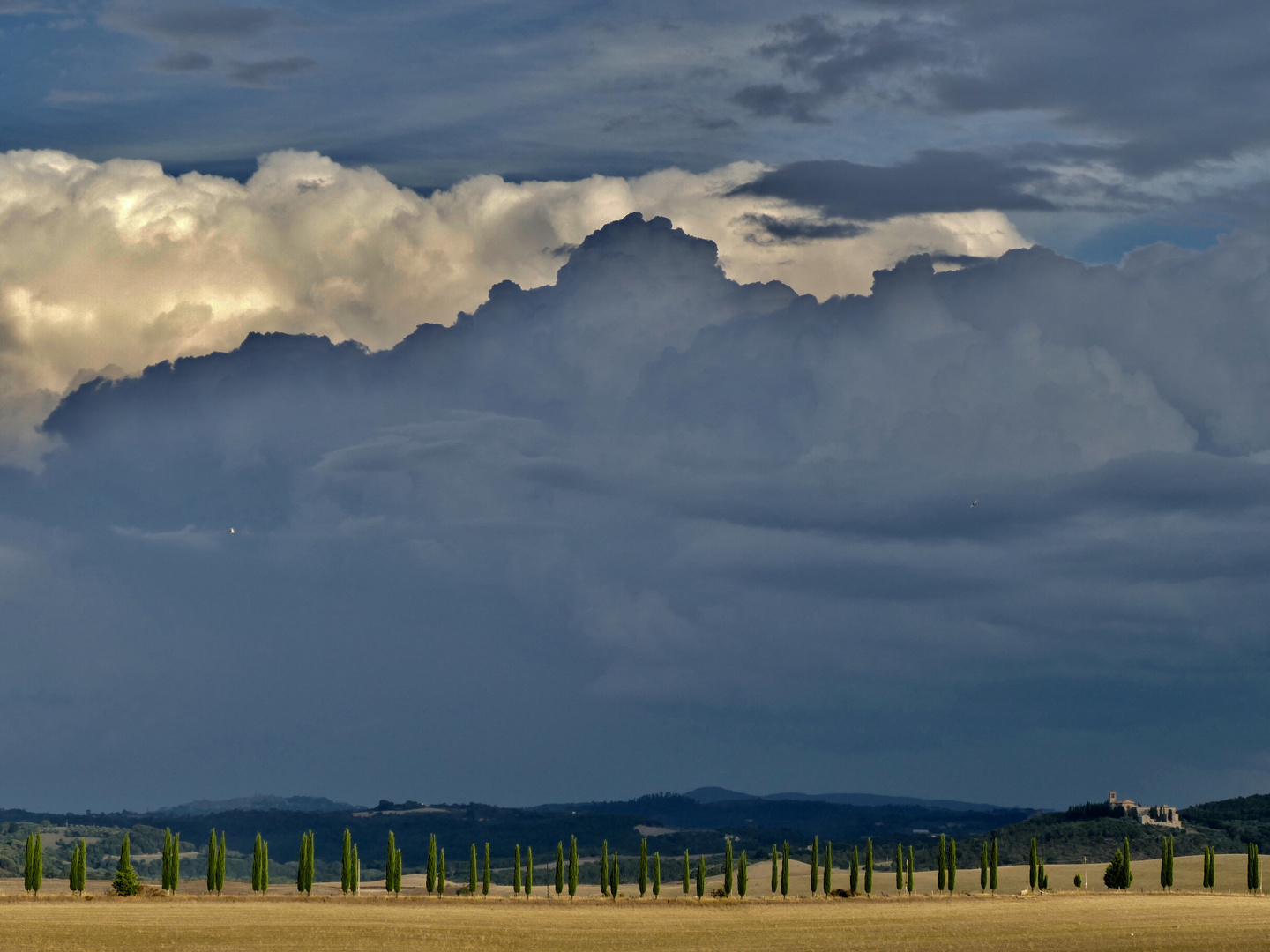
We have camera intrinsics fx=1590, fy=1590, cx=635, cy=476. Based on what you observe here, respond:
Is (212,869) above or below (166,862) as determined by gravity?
below

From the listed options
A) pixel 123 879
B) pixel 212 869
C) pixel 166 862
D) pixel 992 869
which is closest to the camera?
pixel 123 879

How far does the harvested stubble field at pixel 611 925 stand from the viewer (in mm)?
99438

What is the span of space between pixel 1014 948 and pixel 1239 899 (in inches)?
2150

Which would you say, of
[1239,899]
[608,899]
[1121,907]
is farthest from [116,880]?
[1239,899]

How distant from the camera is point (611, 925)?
116312 mm

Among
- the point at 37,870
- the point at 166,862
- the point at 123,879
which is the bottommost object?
the point at 123,879

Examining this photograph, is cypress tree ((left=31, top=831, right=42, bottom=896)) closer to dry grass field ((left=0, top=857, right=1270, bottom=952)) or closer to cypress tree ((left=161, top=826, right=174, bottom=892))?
dry grass field ((left=0, top=857, right=1270, bottom=952))

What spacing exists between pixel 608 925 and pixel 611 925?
267mm

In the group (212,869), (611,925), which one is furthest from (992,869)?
(212,869)

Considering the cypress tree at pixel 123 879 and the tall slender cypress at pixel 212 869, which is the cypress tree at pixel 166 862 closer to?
the cypress tree at pixel 123 879

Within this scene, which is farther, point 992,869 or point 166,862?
point 992,869

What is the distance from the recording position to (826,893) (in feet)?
531

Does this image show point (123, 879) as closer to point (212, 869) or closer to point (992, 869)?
point (212, 869)

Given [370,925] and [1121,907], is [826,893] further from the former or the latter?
[370,925]
